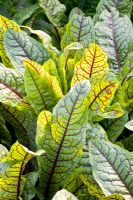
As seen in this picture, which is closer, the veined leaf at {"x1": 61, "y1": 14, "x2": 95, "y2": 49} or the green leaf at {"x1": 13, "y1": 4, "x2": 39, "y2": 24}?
the veined leaf at {"x1": 61, "y1": 14, "x2": 95, "y2": 49}

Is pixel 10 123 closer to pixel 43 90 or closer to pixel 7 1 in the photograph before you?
pixel 43 90

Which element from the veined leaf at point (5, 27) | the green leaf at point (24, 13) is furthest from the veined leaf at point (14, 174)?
the green leaf at point (24, 13)

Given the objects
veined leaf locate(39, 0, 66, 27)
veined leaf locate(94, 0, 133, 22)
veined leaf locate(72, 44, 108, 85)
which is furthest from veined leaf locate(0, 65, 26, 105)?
veined leaf locate(94, 0, 133, 22)

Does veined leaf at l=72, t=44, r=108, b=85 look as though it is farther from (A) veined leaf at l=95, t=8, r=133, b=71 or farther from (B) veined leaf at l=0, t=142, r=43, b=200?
(B) veined leaf at l=0, t=142, r=43, b=200

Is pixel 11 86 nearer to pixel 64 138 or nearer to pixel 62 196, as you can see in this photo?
pixel 64 138

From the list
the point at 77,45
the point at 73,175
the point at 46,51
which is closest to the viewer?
the point at 73,175

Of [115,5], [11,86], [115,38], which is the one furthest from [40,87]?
[115,5]

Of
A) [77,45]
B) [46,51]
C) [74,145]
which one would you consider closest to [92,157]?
[74,145]
